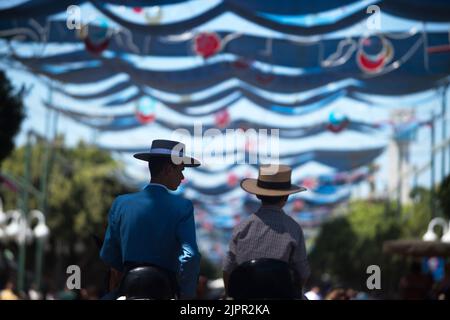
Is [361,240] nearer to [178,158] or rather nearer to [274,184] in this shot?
[274,184]

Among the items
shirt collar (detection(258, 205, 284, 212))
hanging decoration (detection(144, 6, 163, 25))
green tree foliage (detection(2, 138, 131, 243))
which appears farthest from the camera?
green tree foliage (detection(2, 138, 131, 243))

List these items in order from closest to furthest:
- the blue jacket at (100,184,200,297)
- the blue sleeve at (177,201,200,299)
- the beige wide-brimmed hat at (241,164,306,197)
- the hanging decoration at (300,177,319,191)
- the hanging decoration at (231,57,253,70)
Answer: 1. the blue sleeve at (177,201,200,299)
2. the blue jacket at (100,184,200,297)
3. the beige wide-brimmed hat at (241,164,306,197)
4. the hanging decoration at (231,57,253,70)
5. the hanging decoration at (300,177,319,191)

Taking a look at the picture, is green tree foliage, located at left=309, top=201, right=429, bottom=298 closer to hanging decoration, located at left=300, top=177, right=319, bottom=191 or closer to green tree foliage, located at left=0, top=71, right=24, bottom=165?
hanging decoration, located at left=300, top=177, right=319, bottom=191

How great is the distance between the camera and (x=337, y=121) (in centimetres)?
2139

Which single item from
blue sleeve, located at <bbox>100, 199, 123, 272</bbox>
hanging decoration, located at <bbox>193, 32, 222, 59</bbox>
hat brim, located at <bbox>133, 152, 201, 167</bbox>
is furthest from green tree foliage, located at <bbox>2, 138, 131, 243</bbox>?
blue sleeve, located at <bbox>100, 199, 123, 272</bbox>

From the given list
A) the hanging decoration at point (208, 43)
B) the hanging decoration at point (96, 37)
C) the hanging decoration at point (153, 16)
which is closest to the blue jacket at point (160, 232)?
the hanging decoration at point (153, 16)

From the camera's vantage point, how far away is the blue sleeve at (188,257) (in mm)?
5406

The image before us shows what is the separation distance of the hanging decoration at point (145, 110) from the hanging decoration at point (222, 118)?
148 centimetres

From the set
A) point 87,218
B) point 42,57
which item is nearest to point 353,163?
point 42,57

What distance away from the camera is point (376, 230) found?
144 feet

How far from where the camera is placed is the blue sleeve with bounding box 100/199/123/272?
19.0ft

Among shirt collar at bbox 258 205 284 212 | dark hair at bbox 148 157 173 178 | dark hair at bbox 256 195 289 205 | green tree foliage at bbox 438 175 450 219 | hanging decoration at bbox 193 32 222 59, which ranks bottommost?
green tree foliage at bbox 438 175 450 219

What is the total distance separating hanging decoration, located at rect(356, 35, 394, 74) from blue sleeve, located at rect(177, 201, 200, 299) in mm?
11325

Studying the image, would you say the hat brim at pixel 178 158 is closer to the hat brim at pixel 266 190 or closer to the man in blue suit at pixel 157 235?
the man in blue suit at pixel 157 235
